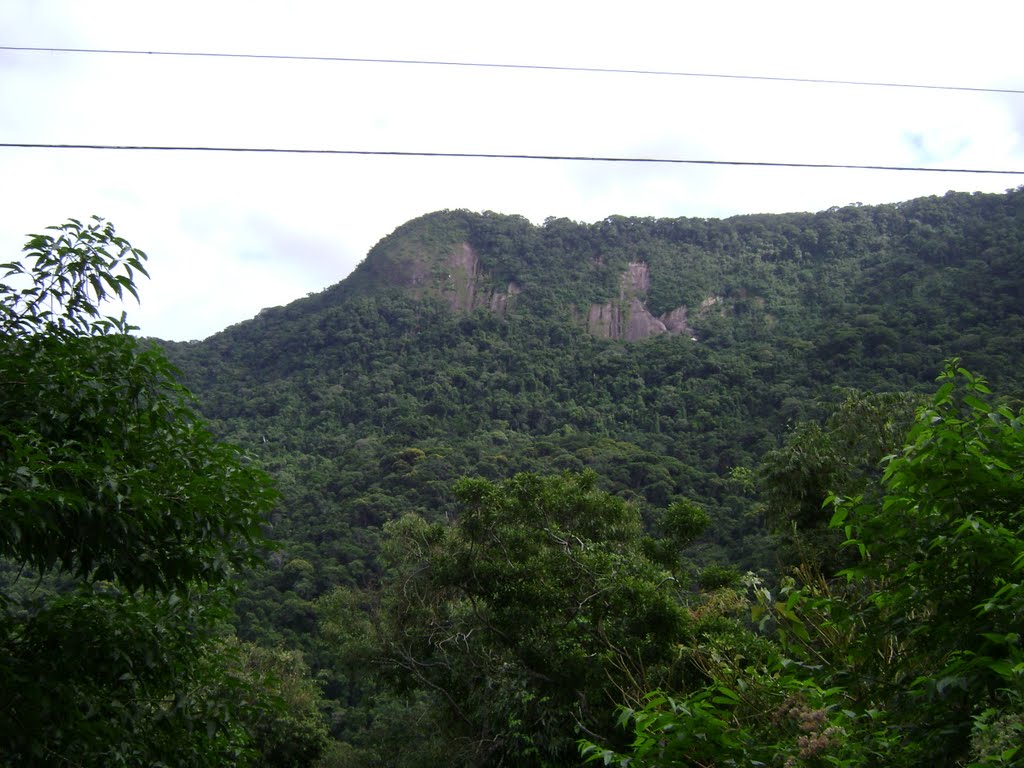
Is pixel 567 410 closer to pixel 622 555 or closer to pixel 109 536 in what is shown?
pixel 622 555

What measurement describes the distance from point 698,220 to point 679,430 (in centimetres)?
4391

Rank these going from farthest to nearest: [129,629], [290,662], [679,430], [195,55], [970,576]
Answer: [679,430] → [290,662] → [195,55] → [129,629] → [970,576]

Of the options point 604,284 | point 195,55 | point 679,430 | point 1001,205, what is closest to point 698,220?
point 604,284

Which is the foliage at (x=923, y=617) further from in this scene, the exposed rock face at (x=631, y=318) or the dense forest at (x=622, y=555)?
the exposed rock face at (x=631, y=318)

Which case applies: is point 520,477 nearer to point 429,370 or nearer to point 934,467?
point 934,467

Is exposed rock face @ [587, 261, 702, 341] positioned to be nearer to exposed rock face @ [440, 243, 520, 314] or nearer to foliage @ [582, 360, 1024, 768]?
exposed rock face @ [440, 243, 520, 314]

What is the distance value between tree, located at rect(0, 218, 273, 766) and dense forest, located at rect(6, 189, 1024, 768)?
0.03 meters

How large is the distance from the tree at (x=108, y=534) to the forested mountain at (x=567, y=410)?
1.81 ft

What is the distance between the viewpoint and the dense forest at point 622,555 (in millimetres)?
3264

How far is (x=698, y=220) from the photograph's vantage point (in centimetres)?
8781

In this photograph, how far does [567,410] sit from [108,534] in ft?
176

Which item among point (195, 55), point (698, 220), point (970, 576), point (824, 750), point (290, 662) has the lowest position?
Result: point (290, 662)

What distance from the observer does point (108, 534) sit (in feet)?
12.4

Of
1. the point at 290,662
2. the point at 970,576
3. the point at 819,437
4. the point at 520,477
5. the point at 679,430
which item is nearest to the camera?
the point at 970,576
